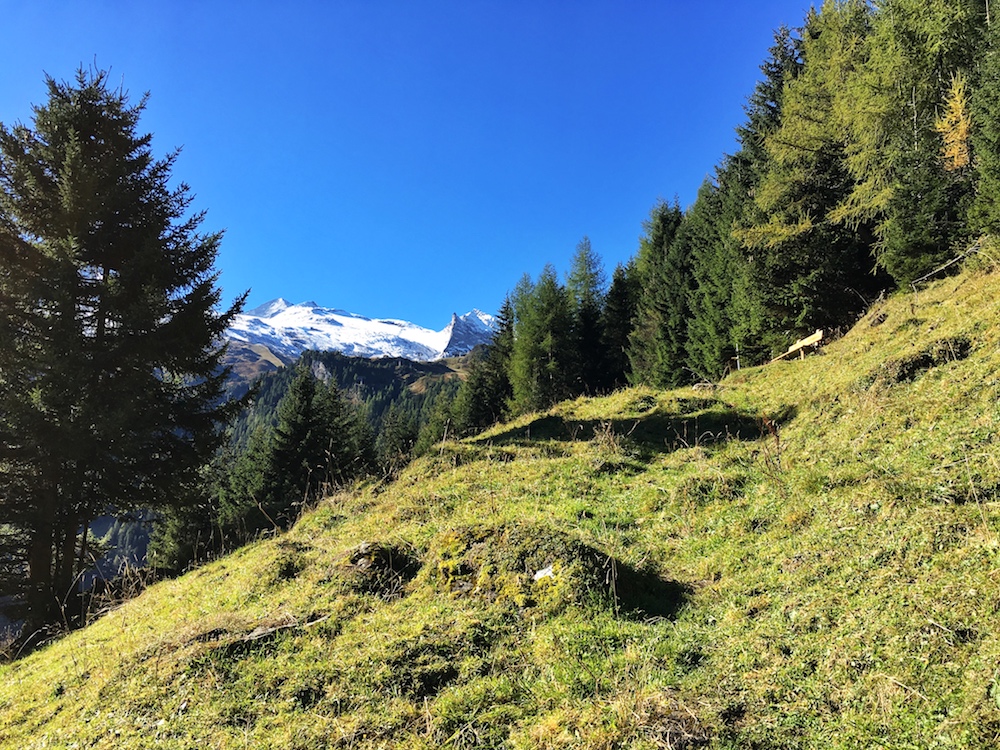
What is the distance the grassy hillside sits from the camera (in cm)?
304

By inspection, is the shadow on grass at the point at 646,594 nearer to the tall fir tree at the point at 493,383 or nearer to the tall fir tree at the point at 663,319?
the tall fir tree at the point at 663,319

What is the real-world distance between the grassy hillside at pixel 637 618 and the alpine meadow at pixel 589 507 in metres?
0.03

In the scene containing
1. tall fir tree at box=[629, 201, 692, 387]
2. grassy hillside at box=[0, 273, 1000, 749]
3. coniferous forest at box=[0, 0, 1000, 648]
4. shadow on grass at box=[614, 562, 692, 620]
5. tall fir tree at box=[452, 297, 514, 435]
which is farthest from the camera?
tall fir tree at box=[452, 297, 514, 435]

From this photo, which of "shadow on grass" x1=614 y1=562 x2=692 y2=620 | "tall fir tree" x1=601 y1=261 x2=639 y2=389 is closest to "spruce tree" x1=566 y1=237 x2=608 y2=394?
"tall fir tree" x1=601 y1=261 x2=639 y2=389

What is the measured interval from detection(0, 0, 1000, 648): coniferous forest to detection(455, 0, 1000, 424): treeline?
0.08 meters

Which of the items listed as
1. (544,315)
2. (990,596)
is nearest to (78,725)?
(990,596)

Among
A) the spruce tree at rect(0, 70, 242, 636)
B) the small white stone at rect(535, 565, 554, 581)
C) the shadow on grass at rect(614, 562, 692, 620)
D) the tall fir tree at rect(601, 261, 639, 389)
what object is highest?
the tall fir tree at rect(601, 261, 639, 389)

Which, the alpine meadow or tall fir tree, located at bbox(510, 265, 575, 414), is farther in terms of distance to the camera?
tall fir tree, located at bbox(510, 265, 575, 414)

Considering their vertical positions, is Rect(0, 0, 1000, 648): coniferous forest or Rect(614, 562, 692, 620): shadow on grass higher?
Rect(0, 0, 1000, 648): coniferous forest

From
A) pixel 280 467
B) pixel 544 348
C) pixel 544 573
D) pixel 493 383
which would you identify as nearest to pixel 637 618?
pixel 544 573

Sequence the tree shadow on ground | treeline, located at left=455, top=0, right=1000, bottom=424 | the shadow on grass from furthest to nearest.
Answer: treeline, located at left=455, top=0, right=1000, bottom=424, the tree shadow on ground, the shadow on grass

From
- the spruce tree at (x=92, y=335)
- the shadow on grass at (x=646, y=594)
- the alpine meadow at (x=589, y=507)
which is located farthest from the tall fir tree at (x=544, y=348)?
the shadow on grass at (x=646, y=594)

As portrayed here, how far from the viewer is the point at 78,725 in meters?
4.26

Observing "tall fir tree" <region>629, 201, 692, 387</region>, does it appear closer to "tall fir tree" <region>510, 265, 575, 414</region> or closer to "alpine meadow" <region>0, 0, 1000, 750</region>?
"tall fir tree" <region>510, 265, 575, 414</region>
